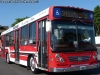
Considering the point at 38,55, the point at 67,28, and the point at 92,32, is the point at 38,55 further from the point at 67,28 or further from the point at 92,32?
the point at 92,32

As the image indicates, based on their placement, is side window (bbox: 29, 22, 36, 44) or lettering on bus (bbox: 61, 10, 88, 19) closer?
lettering on bus (bbox: 61, 10, 88, 19)

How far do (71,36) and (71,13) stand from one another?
1.07m

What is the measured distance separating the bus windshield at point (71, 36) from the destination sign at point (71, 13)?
0.87 ft

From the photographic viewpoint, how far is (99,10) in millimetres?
65625

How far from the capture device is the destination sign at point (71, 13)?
9.09 meters

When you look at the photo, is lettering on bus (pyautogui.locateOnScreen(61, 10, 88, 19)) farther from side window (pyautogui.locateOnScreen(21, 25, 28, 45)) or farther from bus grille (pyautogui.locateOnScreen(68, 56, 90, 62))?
side window (pyautogui.locateOnScreen(21, 25, 28, 45))

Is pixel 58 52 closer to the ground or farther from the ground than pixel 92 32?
closer to the ground

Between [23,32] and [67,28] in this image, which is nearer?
[67,28]

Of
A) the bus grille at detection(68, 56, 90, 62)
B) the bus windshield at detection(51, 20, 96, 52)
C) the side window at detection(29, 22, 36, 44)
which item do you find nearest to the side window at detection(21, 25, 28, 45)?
the side window at detection(29, 22, 36, 44)

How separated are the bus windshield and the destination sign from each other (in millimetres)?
267

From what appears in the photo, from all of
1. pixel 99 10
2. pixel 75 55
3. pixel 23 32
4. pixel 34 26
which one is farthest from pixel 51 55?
pixel 99 10

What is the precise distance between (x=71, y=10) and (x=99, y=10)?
2302 inches

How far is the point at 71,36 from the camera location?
9102 millimetres

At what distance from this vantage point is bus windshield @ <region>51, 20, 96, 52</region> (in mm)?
8875
